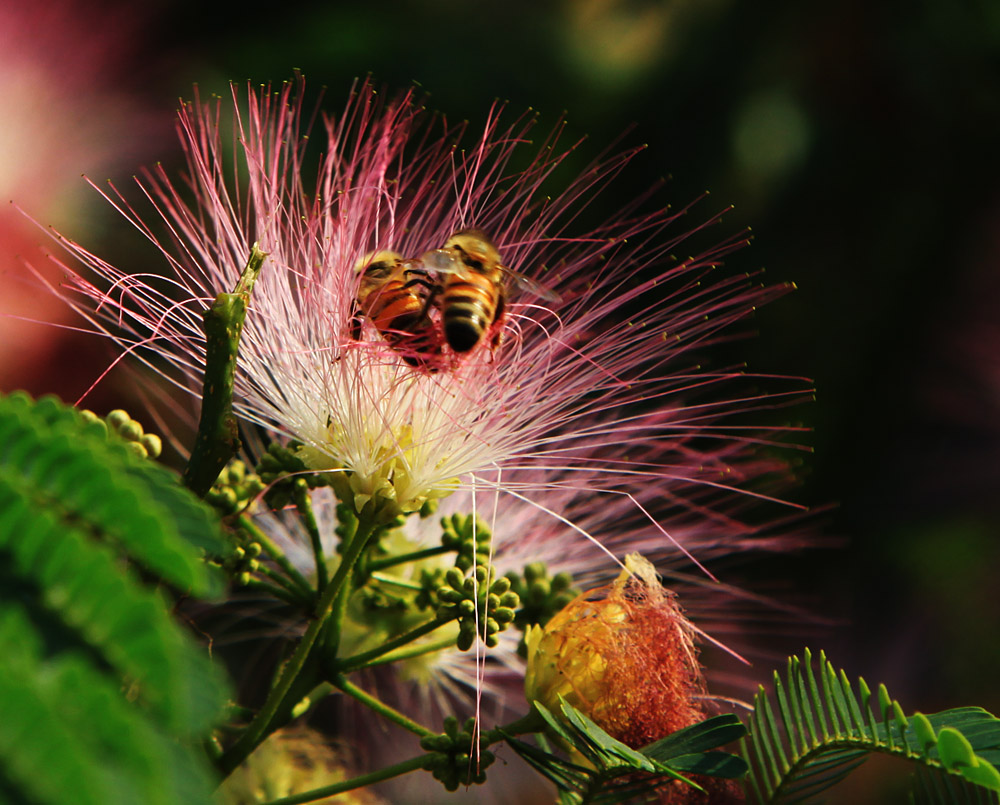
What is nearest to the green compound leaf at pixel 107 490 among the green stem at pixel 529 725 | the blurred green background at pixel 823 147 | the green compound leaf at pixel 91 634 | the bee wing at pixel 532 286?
the green compound leaf at pixel 91 634

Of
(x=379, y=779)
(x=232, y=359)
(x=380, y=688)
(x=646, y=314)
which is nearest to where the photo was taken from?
(x=232, y=359)

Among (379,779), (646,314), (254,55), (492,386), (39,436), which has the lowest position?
(379,779)

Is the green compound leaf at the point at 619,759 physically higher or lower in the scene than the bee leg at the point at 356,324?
lower

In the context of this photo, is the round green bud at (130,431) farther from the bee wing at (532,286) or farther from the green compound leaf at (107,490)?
the bee wing at (532,286)

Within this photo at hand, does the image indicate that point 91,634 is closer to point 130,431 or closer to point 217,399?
point 217,399

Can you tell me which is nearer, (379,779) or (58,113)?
(379,779)

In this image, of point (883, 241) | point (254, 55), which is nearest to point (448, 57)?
point (254, 55)

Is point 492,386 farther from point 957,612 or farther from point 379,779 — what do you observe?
point 957,612

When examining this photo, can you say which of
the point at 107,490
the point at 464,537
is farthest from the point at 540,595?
the point at 107,490
